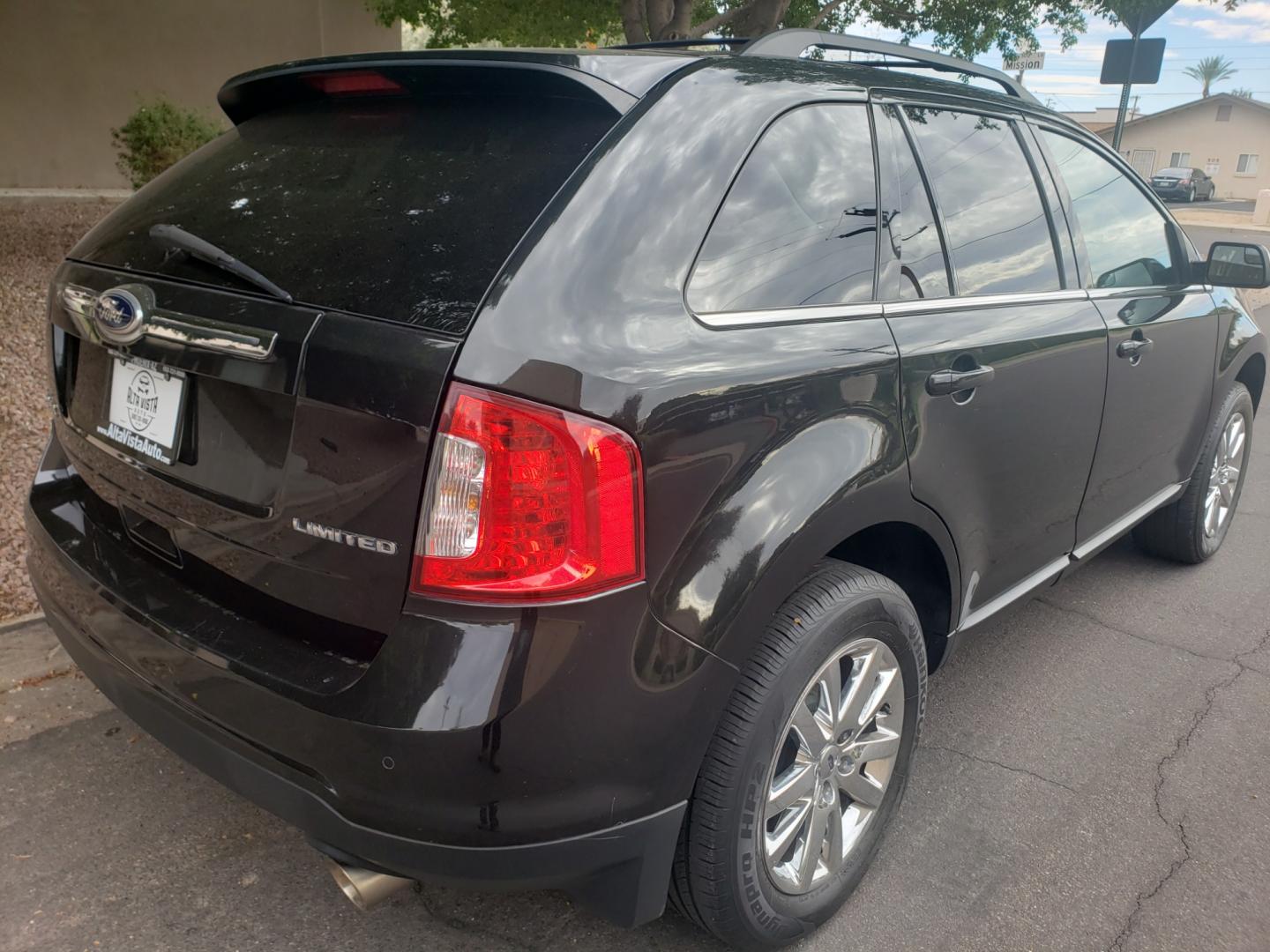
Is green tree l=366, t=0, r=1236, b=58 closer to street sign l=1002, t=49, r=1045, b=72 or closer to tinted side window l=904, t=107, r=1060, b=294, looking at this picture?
street sign l=1002, t=49, r=1045, b=72

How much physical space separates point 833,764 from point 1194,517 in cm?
284

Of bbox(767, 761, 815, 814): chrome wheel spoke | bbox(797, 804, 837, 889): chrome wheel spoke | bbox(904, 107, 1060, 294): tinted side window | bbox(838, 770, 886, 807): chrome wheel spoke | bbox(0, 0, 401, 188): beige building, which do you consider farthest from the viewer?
bbox(0, 0, 401, 188): beige building

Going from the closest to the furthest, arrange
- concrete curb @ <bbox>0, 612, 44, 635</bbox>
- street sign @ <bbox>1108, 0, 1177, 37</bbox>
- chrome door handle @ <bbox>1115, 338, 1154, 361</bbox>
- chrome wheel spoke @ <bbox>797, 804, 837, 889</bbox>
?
chrome wheel spoke @ <bbox>797, 804, 837, 889</bbox>, chrome door handle @ <bbox>1115, 338, 1154, 361</bbox>, concrete curb @ <bbox>0, 612, 44, 635</bbox>, street sign @ <bbox>1108, 0, 1177, 37</bbox>

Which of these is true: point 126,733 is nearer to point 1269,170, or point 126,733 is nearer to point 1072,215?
point 1072,215

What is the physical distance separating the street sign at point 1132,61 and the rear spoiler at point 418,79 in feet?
30.7

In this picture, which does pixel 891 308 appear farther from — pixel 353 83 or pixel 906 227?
pixel 353 83

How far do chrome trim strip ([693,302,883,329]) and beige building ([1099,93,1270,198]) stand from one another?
Answer: 63.8 meters

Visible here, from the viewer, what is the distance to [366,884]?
72.4 inches

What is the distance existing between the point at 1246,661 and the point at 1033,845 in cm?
160

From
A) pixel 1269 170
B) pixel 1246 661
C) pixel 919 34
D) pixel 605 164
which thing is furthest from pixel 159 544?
pixel 1269 170

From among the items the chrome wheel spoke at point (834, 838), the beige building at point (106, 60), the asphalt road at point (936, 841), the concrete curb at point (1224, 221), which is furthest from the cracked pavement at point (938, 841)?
the concrete curb at point (1224, 221)

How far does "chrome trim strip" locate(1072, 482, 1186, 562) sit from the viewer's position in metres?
3.33

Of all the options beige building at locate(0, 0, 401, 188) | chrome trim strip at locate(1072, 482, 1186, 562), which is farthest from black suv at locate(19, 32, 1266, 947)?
beige building at locate(0, 0, 401, 188)

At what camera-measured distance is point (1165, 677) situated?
354 cm
